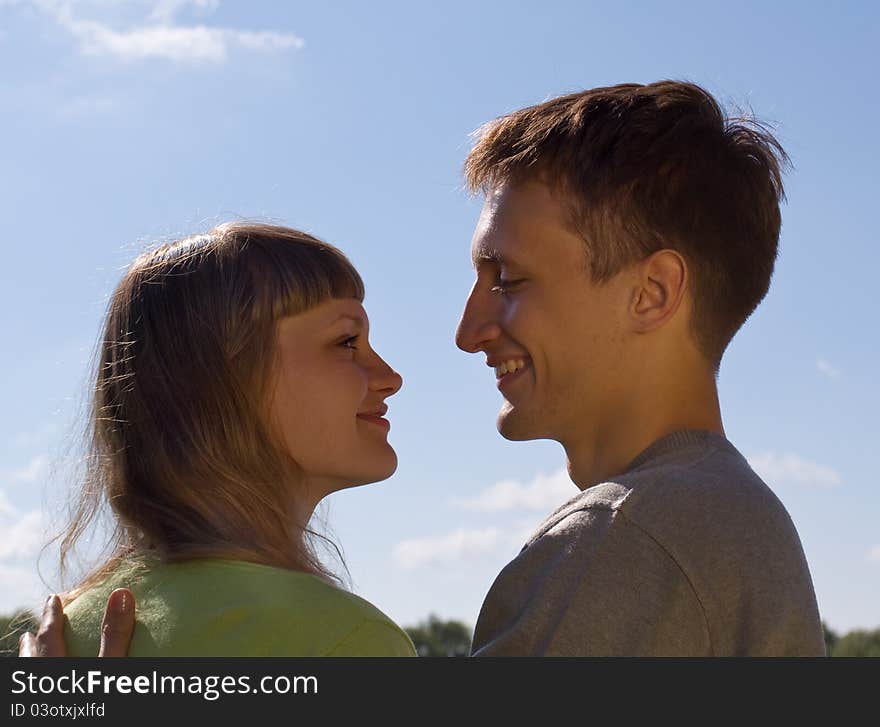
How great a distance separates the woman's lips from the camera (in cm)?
482

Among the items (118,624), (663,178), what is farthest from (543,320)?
(118,624)

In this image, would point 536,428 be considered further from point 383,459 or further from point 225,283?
point 225,283

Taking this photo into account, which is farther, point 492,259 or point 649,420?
point 492,259

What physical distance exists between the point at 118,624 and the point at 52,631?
0.41 m

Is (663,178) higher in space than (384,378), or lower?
higher

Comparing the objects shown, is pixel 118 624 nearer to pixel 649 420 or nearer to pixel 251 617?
pixel 251 617

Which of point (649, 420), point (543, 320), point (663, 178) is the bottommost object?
point (649, 420)

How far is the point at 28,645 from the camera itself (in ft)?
12.1

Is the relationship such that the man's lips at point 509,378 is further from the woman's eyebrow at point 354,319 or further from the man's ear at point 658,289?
the woman's eyebrow at point 354,319

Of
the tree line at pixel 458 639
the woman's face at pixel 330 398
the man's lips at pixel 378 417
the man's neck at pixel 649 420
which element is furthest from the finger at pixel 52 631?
the tree line at pixel 458 639

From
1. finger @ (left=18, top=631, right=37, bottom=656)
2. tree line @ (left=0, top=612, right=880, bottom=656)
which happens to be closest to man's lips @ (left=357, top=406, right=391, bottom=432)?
finger @ (left=18, top=631, right=37, bottom=656)

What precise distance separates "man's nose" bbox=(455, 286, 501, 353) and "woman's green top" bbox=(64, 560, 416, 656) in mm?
1520
